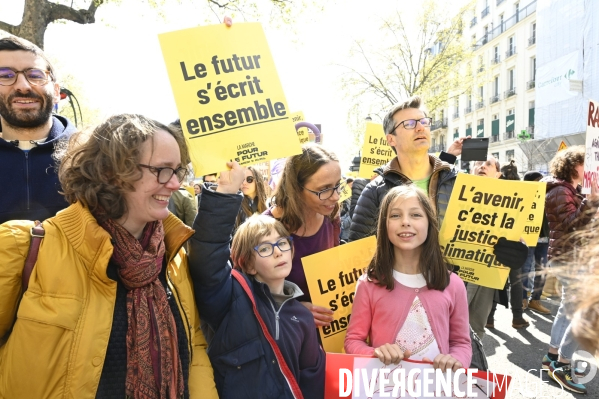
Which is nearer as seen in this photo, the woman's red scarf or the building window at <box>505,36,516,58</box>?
the woman's red scarf

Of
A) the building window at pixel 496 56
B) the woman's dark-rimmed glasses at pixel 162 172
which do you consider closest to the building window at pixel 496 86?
the building window at pixel 496 56

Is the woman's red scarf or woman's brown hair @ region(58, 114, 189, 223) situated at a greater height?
woman's brown hair @ region(58, 114, 189, 223)

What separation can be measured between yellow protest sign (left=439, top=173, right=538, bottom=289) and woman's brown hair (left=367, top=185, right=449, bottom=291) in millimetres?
286

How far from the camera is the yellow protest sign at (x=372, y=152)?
6063mm

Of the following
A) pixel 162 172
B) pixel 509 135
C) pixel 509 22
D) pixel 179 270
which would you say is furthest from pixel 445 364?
pixel 509 22

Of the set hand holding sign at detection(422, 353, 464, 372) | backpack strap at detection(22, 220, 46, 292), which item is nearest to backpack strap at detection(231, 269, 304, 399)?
hand holding sign at detection(422, 353, 464, 372)

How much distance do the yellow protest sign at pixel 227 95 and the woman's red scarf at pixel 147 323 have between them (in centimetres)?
43

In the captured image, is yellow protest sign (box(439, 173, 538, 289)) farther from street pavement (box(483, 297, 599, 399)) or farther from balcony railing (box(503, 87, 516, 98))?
balcony railing (box(503, 87, 516, 98))

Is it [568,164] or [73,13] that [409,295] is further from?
[73,13]

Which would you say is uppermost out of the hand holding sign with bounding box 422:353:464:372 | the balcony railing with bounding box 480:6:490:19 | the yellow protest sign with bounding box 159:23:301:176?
the balcony railing with bounding box 480:6:490:19

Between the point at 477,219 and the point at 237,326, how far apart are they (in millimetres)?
1590

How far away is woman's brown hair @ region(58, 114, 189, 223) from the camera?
4.99ft

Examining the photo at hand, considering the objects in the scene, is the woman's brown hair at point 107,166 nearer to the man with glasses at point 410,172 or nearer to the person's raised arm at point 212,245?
the person's raised arm at point 212,245

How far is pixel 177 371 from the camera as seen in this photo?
1584mm
